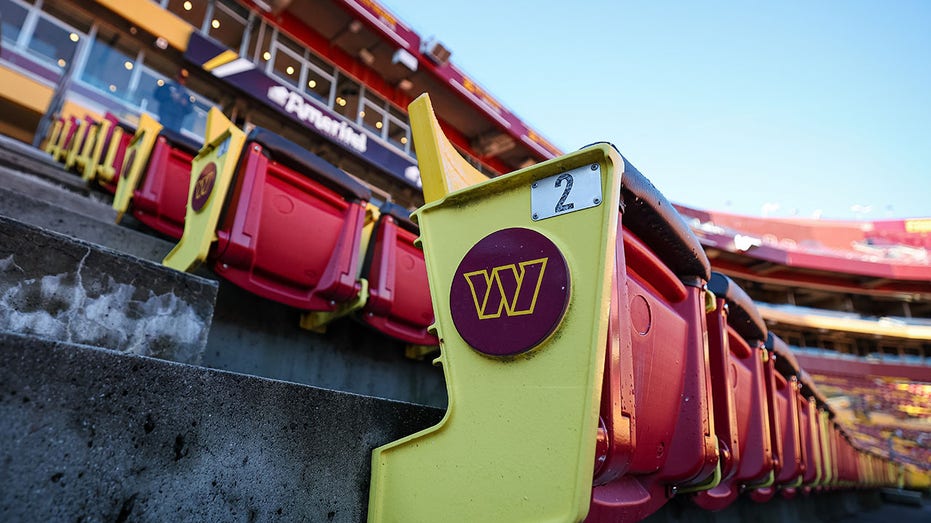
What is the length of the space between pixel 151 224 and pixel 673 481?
2.51 metres

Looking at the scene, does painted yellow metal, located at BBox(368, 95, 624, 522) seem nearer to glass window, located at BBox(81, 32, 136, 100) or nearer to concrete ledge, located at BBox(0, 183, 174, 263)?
concrete ledge, located at BBox(0, 183, 174, 263)

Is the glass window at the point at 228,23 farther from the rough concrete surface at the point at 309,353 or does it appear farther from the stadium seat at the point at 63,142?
the rough concrete surface at the point at 309,353

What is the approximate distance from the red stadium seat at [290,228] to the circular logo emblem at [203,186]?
0.31 ft

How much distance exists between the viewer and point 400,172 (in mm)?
10508

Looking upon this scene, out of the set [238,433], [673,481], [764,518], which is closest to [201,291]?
[238,433]

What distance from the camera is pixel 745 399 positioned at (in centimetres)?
182

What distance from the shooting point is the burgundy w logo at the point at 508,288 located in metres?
0.79

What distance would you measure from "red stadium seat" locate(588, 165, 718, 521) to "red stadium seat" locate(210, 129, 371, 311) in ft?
4.06

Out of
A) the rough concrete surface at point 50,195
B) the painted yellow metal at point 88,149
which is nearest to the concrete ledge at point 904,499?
the rough concrete surface at point 50,195

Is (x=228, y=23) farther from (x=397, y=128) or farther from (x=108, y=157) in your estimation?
(x=108, y=157)

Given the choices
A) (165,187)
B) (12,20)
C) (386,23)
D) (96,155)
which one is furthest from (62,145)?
(386,23)

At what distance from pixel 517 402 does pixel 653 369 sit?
1.21ft

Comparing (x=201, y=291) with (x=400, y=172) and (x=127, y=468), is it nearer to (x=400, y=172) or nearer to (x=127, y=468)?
(x=127, y=468)

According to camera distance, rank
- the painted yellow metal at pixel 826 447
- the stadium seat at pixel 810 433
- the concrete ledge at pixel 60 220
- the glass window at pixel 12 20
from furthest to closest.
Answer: the glass window at pixel 12 20, the painted yellow metal at pixel 826 447, the stadium seat at pixel 810 433, the concrete ledge at pixel 60 220
